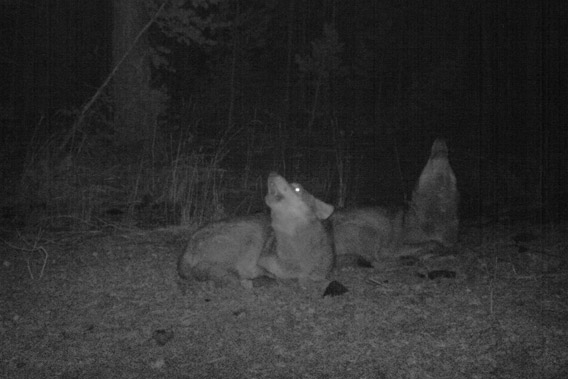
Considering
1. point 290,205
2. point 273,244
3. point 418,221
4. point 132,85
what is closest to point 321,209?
point 290,205

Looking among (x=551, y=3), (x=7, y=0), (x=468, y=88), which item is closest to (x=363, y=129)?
(x=468, y=88)

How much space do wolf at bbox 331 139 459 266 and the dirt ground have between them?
0.94 feet

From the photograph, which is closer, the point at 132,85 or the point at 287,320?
the point at 287,320

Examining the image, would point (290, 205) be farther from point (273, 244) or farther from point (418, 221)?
point (418, 221)

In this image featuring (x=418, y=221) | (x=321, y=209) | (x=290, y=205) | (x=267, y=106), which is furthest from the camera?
(x=267, y=106)

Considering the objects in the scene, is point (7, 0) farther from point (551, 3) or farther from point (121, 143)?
point (551, 3)

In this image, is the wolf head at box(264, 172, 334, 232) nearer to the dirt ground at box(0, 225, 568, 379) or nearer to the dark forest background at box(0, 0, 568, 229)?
the dirt ground at box(0, 225, 568, 379)

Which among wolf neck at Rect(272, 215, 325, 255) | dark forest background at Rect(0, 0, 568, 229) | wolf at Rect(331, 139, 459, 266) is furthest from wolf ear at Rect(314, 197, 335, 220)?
dark forest background at Rect(0, 0, 568, 229)

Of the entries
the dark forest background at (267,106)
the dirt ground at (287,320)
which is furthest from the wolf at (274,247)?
the dark forest background at (267,106)

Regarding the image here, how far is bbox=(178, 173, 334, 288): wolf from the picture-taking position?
6.60 m

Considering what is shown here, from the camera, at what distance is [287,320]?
5.60 meters

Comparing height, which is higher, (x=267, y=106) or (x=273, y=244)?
(x=267, y=106)

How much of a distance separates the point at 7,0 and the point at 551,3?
2165cm

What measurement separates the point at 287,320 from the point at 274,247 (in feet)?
4.24
